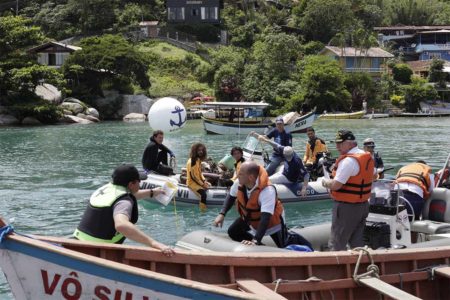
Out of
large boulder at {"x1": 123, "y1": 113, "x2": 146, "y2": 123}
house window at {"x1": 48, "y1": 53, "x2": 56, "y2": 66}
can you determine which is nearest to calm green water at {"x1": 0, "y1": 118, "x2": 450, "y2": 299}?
large boulder at {"x1": 123, "y1": 113, "x2": 146, "y2": 123}

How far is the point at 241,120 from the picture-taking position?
138 feet

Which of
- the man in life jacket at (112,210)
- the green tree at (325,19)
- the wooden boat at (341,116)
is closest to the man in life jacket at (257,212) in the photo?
the man in life jacket at (112,210)

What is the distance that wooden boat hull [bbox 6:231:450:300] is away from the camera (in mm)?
6023

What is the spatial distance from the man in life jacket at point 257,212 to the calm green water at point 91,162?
12.0 feet

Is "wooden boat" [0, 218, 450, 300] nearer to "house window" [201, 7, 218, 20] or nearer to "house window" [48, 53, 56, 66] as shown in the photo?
"house window" [48, 53, 56, 66]

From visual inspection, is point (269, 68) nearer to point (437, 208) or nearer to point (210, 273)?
point (437, 208)

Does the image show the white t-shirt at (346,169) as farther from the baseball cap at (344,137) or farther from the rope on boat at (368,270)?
the rope on boat at (368,270)

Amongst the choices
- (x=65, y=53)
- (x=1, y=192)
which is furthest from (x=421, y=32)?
(x=1, y=192)

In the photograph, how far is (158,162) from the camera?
1543 centimetres

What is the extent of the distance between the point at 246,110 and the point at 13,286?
39.2 metres

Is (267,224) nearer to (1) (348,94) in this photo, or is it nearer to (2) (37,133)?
(2) (37,133)

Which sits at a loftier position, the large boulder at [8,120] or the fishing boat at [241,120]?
the fishing boat at [241,120]

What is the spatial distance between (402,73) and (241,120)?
40599mm

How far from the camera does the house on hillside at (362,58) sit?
3061 inches
